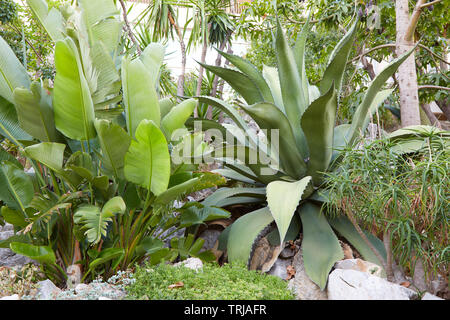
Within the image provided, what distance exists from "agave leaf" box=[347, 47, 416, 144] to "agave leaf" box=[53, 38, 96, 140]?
1.62m

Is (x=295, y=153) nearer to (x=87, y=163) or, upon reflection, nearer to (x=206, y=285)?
(x=206, y=285)

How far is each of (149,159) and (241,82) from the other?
3.61 feet

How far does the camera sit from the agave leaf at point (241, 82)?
2.92 meters

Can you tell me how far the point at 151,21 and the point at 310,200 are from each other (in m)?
4.85

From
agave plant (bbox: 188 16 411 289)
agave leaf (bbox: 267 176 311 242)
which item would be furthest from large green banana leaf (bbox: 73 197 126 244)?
agave leaf (bbox: 267 176 311 242)

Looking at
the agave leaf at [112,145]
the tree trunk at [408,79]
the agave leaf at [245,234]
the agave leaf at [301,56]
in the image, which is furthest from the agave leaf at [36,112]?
the tree trunk at [408,79]

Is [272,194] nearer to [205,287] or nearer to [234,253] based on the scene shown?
[234,253]

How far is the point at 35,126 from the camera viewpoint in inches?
93.8

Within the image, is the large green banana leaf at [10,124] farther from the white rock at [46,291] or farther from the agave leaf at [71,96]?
the white rock at [46,291]

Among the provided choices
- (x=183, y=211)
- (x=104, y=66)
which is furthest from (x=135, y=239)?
(x=104, y=66)

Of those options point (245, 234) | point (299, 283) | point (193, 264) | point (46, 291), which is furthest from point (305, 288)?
point (46, 291)

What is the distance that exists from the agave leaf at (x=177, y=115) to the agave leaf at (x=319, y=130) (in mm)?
724

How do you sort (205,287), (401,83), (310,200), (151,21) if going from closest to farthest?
(205,287) < (310,200) < (401,83) < (151,21)

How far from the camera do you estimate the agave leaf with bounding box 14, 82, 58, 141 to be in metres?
2.21
